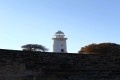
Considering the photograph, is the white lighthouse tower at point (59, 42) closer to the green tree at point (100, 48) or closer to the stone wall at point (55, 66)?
the green tree at point (100, 48)

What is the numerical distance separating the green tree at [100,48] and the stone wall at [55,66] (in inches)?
959

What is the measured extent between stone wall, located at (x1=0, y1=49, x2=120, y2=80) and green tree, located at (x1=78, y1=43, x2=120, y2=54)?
959 inches

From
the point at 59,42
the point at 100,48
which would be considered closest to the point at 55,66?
the point at 100,48

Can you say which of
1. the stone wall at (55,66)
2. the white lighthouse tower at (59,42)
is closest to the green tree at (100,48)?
the white lighthouse tower at (59,42)

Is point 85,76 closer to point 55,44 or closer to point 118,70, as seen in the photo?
point 118,70

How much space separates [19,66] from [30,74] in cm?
66

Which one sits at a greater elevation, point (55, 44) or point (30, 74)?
point (55, 44)

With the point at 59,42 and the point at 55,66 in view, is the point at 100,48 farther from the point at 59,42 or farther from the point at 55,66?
the point at 55,66

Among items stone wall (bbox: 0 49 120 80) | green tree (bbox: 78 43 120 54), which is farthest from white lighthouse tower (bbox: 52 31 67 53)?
stone wall (bbox: 0 49 120 80)

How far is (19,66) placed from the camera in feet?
68.3

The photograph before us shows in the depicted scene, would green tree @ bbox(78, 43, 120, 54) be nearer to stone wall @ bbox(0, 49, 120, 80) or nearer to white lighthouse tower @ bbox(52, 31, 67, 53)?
white lighthouse tower @ bbox(52, 31, 67, 53)

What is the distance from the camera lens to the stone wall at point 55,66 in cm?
2061

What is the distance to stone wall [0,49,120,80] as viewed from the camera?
2061 centimetres

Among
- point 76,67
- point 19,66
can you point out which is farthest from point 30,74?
point 76,67
